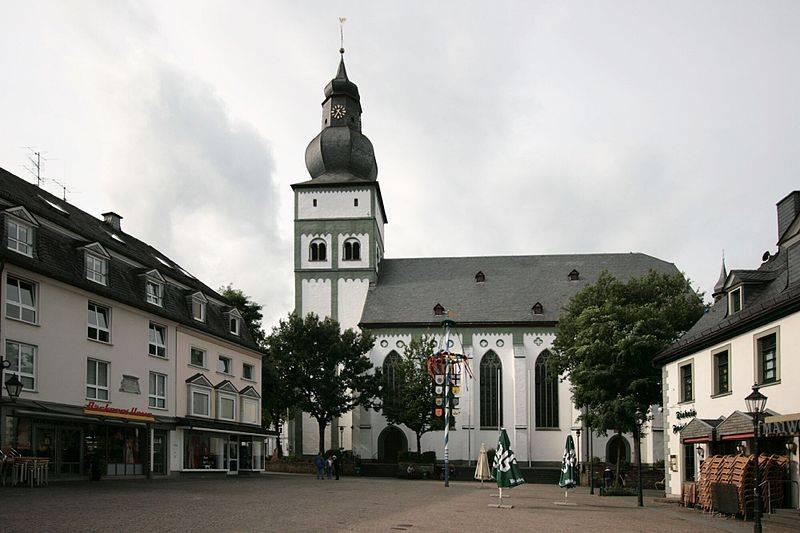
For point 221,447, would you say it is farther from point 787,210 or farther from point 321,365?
point 787,210

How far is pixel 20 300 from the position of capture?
30297mm

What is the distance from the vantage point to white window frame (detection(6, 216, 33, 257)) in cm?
2967

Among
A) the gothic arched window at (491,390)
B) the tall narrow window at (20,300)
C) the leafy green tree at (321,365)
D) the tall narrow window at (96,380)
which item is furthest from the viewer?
the gothic arched window at (491,390)

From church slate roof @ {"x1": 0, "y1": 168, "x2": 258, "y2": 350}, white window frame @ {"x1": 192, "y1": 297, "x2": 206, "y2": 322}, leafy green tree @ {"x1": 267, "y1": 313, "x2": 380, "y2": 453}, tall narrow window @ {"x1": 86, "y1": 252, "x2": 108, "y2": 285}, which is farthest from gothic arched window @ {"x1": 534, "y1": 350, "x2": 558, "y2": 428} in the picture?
tall narrow window @ {"x1": 86, "y1": 252, "x2": 108, "y2": 285}

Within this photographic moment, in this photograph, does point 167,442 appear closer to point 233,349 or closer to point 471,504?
point 233,349

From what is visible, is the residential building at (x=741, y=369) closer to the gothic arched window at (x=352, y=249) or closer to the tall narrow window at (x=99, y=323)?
the tall narrow window at (x=99, y=323)

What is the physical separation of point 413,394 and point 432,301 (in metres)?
11.5

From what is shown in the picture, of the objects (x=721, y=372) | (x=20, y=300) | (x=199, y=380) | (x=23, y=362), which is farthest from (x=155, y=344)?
(x=721, y=372)

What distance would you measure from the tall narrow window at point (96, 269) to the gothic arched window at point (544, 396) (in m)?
40.9

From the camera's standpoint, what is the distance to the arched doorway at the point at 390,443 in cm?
6838

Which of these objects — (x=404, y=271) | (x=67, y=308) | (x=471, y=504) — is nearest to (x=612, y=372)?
(x=471, y=504)

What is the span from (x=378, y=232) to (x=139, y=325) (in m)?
37.5

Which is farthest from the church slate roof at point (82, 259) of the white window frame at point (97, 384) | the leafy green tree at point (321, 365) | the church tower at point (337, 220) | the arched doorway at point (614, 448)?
the arched doorway at point (614, 448)

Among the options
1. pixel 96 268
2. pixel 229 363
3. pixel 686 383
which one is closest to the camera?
pixel 686 383
